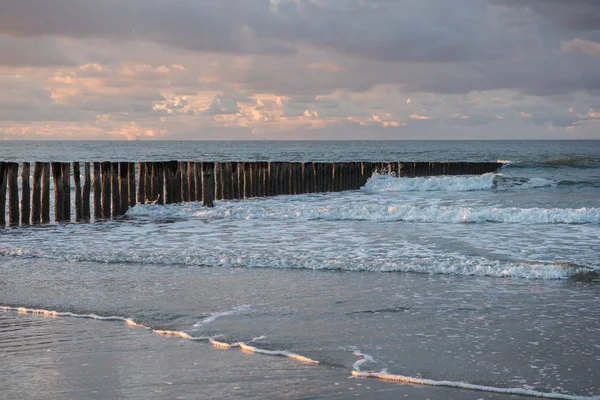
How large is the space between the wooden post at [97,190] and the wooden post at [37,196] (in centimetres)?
164

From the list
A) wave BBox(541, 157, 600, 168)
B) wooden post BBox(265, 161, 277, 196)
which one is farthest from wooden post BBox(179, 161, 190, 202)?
wave BBox(541, 157, 600, 168)

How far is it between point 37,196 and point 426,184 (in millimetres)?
18534

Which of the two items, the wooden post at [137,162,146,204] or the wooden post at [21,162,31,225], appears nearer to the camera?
the wooden post at [21,162,31,225]

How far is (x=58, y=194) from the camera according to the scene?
1789 centimetres

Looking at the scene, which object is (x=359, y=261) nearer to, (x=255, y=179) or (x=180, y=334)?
(x=180, y=334)

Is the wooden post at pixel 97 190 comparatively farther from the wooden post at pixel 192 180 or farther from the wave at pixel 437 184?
the wave at pixel 437 184

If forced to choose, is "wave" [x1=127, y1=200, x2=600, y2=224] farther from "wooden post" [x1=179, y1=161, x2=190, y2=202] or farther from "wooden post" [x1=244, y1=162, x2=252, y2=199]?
"wooden post" [x1=244, y1=162, x2=252, y2=199]

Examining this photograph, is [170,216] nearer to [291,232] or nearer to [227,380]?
[291,232]

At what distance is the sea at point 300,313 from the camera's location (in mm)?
5020

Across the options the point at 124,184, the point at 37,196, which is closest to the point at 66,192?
the point at 37,196

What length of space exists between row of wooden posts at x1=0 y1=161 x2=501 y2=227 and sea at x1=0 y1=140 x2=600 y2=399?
2.04 m

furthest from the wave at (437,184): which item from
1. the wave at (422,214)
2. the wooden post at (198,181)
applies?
the wave at (422,214)

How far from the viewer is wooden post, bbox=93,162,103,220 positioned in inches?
741

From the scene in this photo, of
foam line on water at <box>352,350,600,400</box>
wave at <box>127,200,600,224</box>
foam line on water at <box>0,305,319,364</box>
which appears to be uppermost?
wave at <box>127,200,600,224</box>
